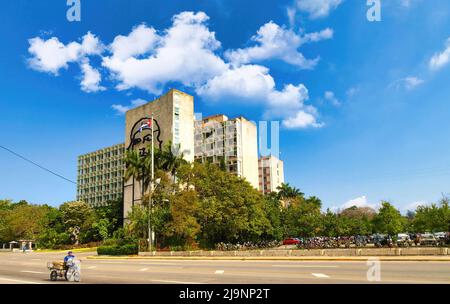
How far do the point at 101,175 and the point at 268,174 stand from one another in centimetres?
6244

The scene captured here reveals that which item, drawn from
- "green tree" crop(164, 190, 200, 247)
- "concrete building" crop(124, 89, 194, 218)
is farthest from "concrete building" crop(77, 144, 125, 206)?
"green tree" crop(164, 190, 200, 247)

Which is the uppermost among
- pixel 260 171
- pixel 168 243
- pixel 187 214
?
pixel 260 171

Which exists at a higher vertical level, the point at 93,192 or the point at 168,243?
the point at 93,192

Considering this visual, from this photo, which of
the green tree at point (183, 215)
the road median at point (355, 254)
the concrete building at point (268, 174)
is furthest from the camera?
the concrete building at point (268, 174)

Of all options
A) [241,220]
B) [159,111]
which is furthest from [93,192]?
[241,220]

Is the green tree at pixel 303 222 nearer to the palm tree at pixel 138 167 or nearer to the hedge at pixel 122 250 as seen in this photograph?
the palm tree at pixel 138 167

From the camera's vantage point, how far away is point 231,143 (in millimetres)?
104750

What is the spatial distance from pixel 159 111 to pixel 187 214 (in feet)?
122

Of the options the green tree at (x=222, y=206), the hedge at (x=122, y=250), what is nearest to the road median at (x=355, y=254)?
the green tree at (x=222, y=206)

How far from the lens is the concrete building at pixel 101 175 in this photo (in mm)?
130750

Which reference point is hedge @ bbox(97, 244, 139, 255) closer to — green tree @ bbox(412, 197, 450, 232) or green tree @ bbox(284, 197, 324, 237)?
green tree @ bbox(284, 197, 324, 237)

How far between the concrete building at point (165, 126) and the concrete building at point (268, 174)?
63.9 metres

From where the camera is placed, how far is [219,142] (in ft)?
354
